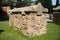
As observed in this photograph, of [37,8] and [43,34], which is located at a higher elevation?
[37,8]

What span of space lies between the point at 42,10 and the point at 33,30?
0.91m

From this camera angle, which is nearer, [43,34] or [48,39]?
[48,39]

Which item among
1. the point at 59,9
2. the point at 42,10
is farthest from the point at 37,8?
the point at 59,9

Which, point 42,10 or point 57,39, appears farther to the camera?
point 42,10

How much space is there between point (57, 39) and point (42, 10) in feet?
4.61

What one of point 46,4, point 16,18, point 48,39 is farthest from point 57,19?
point 46,4

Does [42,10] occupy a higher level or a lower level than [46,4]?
higher

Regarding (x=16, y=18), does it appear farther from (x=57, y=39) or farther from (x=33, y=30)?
(x=57, y=39)

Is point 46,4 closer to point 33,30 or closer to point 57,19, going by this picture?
point 57,19

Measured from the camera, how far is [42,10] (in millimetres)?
7691

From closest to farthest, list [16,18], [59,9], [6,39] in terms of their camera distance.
A: [6,39] < [16,18] < [59,9]

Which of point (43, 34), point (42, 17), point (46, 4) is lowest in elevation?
point (46, 4)

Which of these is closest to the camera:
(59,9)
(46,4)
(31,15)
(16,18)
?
(31,15)

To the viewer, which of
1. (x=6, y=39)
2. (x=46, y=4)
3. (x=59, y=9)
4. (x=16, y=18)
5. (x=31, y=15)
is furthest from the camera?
(x=46, y=4)
